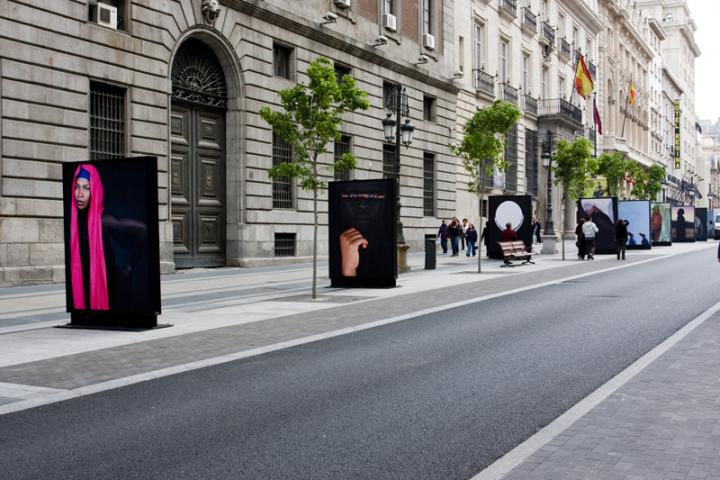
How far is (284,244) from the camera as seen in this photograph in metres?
27.1

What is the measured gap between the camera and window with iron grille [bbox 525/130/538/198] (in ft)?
169

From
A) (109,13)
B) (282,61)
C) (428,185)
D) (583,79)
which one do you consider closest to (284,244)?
(282,61)

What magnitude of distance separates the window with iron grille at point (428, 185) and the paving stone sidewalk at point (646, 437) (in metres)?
29.6

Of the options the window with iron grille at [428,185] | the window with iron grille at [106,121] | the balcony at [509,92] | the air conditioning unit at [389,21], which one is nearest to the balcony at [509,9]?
the balcony at [509,92]

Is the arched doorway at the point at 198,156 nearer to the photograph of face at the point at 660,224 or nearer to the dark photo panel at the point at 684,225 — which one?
the photograph of face at the point at 660,224

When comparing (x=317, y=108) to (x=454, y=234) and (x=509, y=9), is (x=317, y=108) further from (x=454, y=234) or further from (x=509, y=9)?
(x=509, y=9)

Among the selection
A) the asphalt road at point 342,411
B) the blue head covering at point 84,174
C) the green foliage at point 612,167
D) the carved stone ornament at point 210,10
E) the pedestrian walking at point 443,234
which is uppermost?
the carved stone ornament at point 210,10

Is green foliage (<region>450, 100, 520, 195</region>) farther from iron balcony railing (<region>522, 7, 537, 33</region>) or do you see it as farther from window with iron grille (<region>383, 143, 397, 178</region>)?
iron balcony railing (<region>522, 7, 537, 33</region>)

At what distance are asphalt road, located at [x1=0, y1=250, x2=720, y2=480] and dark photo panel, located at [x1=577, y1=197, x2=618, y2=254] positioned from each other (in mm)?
25949

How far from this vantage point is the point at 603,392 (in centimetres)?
676

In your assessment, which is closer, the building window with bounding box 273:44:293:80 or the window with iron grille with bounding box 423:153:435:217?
the building window with bounding box 273:44:293:80

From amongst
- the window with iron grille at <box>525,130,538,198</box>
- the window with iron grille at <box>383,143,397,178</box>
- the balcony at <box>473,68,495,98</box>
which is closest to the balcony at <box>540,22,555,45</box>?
the window with iron grille at <box>525,130,538,198</box>

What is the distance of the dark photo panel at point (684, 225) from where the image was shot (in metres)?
59.4

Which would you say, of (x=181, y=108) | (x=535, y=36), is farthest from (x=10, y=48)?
(x=535, y=36)
